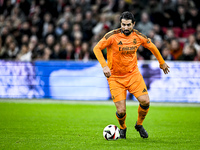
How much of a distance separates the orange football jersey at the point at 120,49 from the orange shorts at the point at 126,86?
12 cm

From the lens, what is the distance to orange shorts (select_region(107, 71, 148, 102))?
6832mm

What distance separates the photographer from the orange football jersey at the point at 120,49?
679 centimetres

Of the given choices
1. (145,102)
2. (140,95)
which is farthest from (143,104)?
(140,95)

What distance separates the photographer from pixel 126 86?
22.7 feet

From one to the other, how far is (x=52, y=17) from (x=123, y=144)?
11.0 m

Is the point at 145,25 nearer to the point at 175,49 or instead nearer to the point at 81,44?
the point at 175,49

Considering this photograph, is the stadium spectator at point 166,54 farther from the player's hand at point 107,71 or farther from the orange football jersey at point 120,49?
the player's hand at point 107,71

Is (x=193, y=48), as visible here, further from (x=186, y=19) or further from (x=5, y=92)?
(x=5, y=92)

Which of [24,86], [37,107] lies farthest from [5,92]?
[37,107]

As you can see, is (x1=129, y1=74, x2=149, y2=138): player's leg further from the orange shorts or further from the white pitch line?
the white pitch line

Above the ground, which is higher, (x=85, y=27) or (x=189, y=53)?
(x=85, y=27)

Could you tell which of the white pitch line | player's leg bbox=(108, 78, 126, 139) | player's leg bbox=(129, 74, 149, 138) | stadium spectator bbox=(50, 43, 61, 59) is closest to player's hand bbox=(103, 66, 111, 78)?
player's leg bbox=(108, 78, 126, 139)

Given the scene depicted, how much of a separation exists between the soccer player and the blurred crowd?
619cm

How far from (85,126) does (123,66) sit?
198cm
